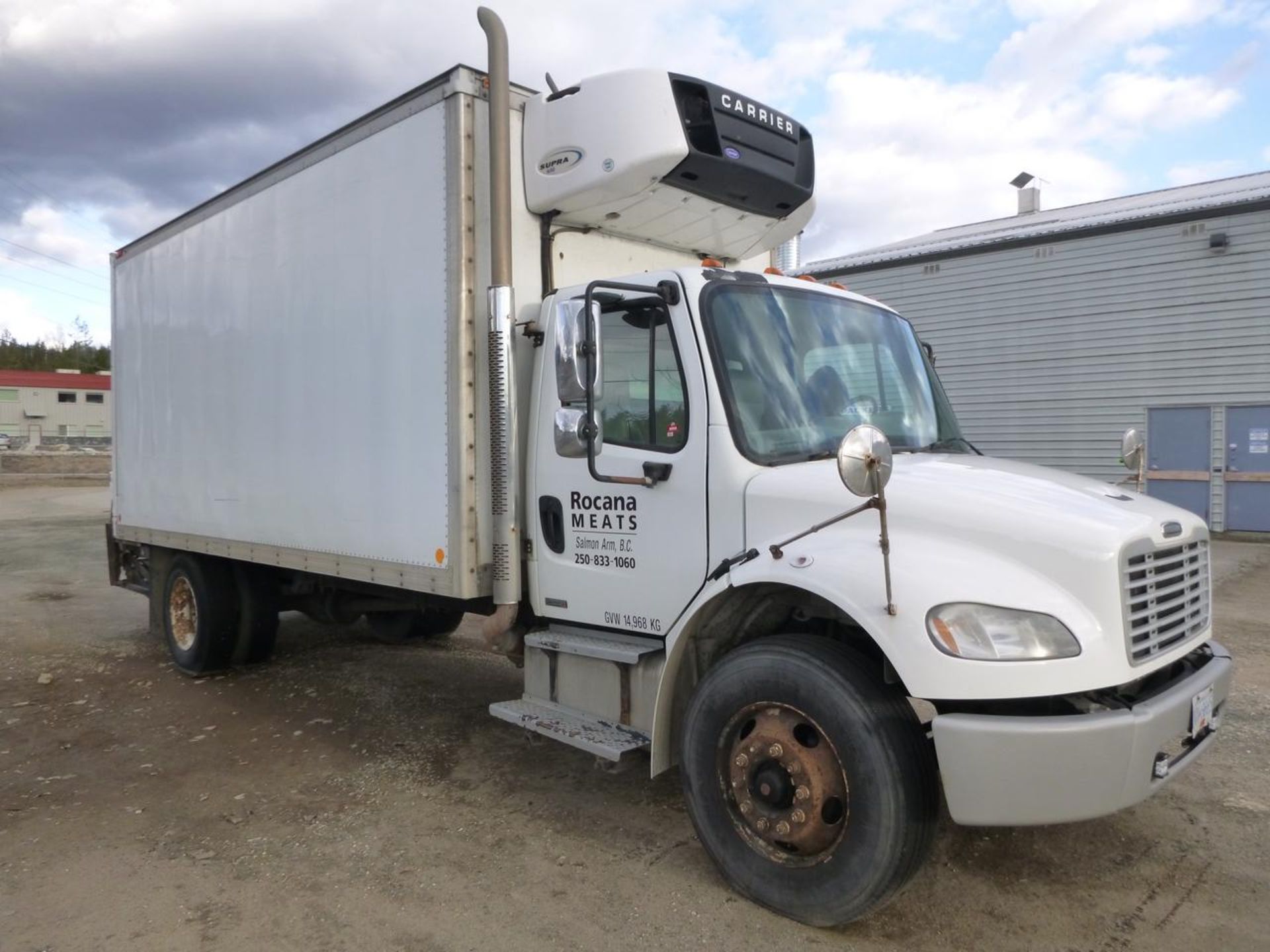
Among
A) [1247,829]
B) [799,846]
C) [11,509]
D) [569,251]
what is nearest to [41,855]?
[799,846]

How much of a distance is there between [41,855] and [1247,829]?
5.40 m

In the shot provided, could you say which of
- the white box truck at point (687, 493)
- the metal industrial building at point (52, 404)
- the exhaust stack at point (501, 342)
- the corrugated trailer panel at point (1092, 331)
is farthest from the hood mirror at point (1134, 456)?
the metal industrial building at point (52, 404)

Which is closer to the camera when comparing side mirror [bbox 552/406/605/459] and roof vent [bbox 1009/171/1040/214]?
side mirror [bbox 552/406/605/459]

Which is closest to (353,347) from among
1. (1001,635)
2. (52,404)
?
(1001,635)

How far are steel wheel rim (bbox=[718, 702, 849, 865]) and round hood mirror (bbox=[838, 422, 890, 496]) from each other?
0.88m

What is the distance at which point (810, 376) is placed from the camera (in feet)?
13.1

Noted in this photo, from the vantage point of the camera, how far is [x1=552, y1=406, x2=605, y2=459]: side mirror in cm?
415

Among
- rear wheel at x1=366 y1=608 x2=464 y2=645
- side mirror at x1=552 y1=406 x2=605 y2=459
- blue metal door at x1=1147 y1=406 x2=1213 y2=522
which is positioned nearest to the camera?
side mirror at x1=552 y1=406 x2=605 y2=459

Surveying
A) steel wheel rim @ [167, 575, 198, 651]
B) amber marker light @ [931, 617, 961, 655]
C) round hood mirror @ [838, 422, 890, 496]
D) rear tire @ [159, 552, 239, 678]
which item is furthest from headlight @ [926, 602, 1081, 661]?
steel wheel rim @ [167, 575, 198, 651]

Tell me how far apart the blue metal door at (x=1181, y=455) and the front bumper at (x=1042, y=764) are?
42.3 feet

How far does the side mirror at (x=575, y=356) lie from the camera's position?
3.92 m

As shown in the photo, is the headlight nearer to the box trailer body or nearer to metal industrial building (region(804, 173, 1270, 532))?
the box trailer body

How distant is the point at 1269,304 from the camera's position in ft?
44.6

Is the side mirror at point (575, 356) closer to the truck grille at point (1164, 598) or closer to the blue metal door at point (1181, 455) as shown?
the truck grille at point (1164, 598)
